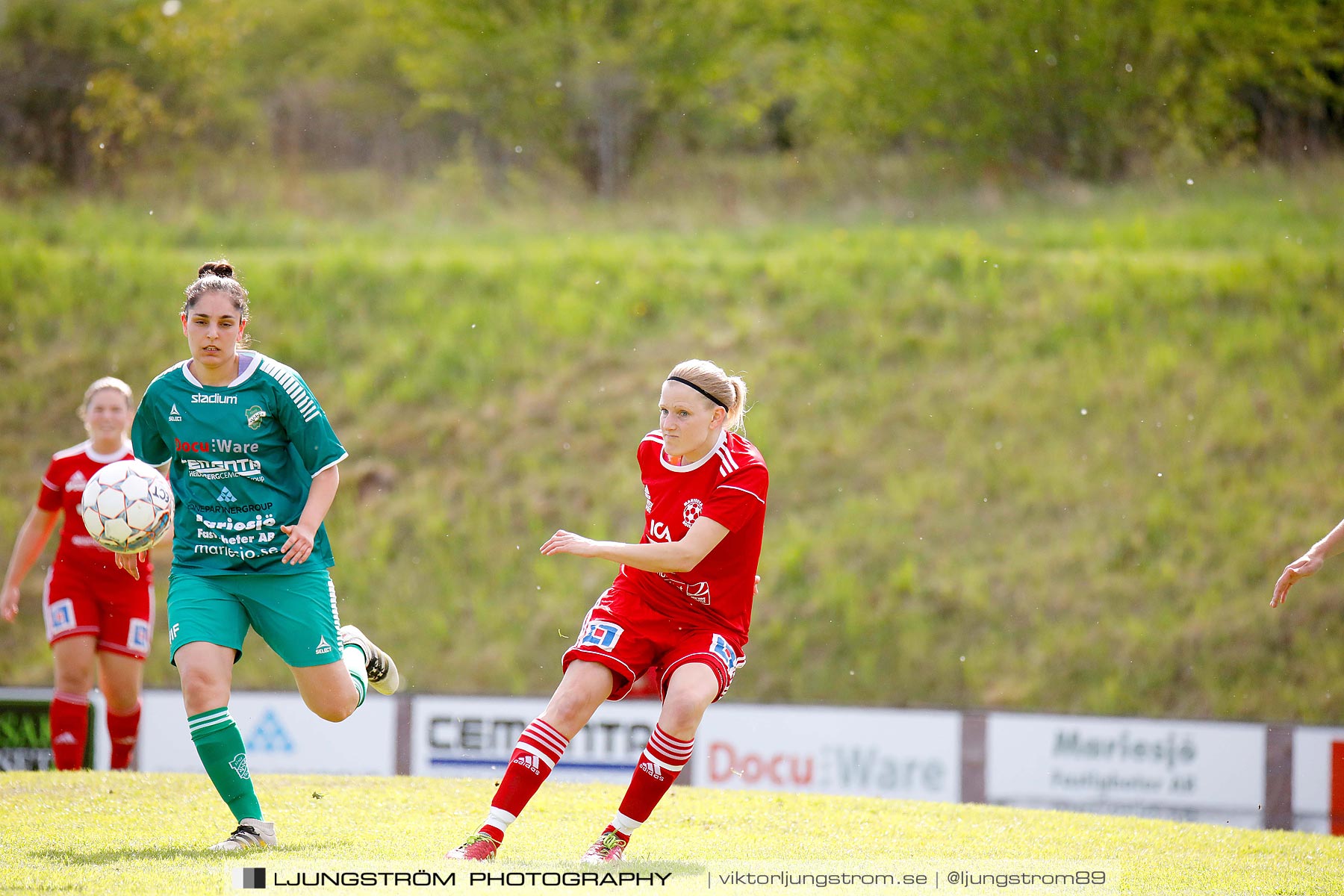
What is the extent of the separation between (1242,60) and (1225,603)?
1126 centimetres

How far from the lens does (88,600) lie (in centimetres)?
693

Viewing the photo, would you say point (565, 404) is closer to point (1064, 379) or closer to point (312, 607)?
point (1064, 379)

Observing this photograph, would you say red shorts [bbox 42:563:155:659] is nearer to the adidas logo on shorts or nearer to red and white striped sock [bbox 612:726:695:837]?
the adidas logo on shorts

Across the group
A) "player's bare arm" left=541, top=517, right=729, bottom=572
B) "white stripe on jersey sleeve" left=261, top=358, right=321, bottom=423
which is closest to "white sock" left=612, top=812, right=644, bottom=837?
"player's bare arm" left=541, top=517, right=729, bottom=572

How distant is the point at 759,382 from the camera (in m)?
16.1

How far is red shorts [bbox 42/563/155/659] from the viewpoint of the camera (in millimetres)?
6891

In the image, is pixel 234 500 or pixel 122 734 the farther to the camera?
pixel 122 734

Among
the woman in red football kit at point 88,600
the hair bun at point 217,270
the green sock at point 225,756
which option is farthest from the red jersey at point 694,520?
the woman in red football kit at point 88,600

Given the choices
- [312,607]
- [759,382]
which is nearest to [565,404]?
[759,382]

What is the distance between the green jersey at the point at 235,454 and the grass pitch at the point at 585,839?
1.05 meters

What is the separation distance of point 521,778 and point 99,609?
378 centimetres

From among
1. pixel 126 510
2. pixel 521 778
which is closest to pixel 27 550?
pixel 126 510

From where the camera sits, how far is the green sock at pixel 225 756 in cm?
438

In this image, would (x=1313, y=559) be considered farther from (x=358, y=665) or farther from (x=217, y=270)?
(x=217, y=270)
